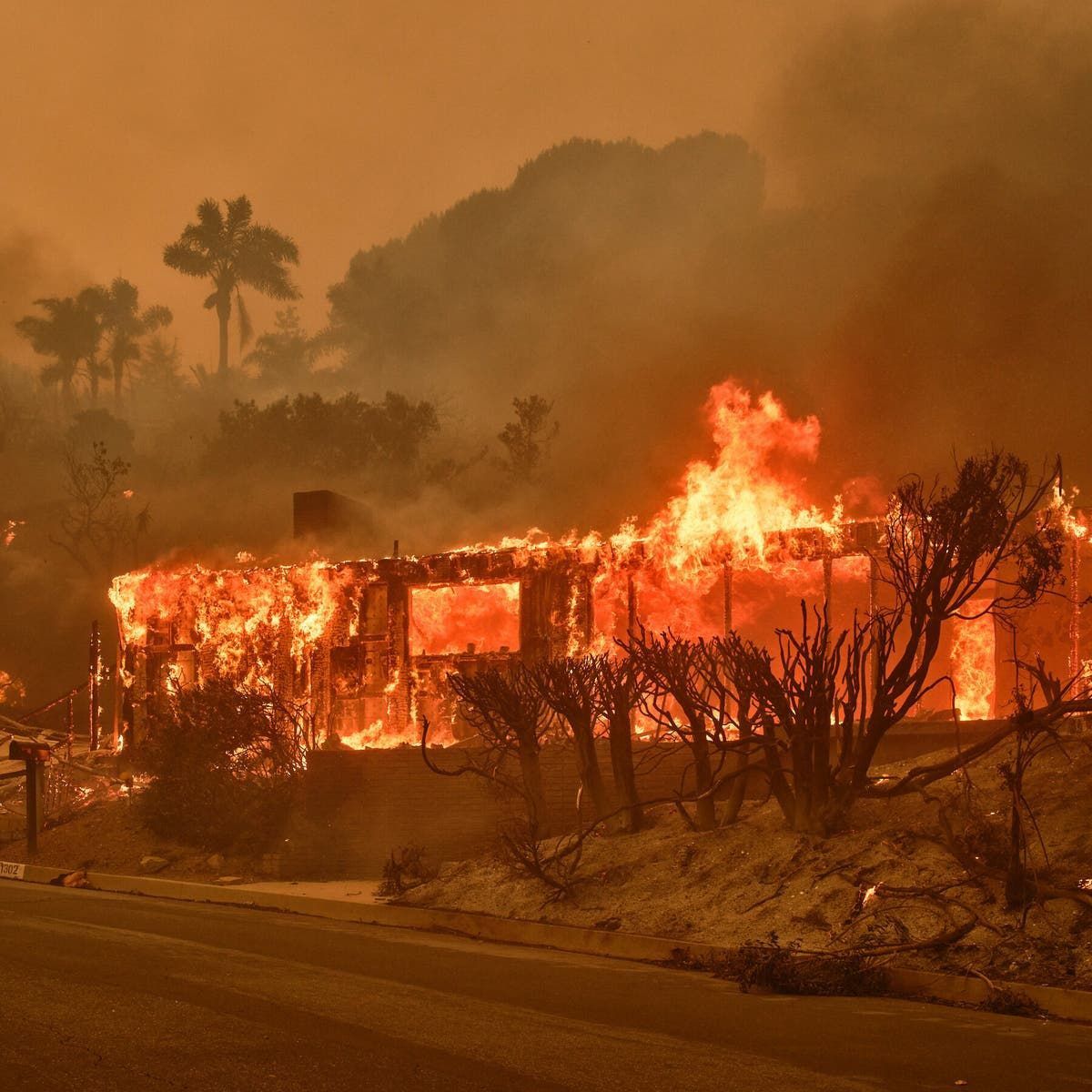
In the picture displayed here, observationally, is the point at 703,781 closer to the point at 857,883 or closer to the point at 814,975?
the point at 857,883

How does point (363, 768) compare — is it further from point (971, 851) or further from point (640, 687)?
point (971, 851)

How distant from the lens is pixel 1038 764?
1328 cm

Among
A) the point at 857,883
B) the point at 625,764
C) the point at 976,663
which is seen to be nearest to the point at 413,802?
the point at 625,764

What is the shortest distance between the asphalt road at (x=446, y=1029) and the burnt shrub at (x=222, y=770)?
28.8 ft

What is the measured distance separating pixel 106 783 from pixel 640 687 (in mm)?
15613

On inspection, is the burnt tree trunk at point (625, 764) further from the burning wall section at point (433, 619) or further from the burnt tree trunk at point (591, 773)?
the burning wall section at point (433, 619)

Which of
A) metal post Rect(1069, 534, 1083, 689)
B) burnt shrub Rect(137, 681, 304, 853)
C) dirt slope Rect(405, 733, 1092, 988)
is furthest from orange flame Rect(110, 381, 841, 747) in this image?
dirt slope Rect(405, 733, 1092, 988)

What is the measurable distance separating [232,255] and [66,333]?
51.6ft

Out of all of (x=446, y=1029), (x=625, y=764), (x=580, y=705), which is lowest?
(x=446, y=1029)

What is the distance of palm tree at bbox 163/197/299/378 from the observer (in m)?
86.3

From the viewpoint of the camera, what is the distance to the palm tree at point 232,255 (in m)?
86.3

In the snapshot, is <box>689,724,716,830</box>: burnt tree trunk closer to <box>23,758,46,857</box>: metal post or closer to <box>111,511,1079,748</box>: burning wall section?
<box>111,511,1079,748</box>: burning wall section

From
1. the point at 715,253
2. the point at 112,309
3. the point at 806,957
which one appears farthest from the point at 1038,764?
the point at 112,309

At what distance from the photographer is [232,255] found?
88.0 m
